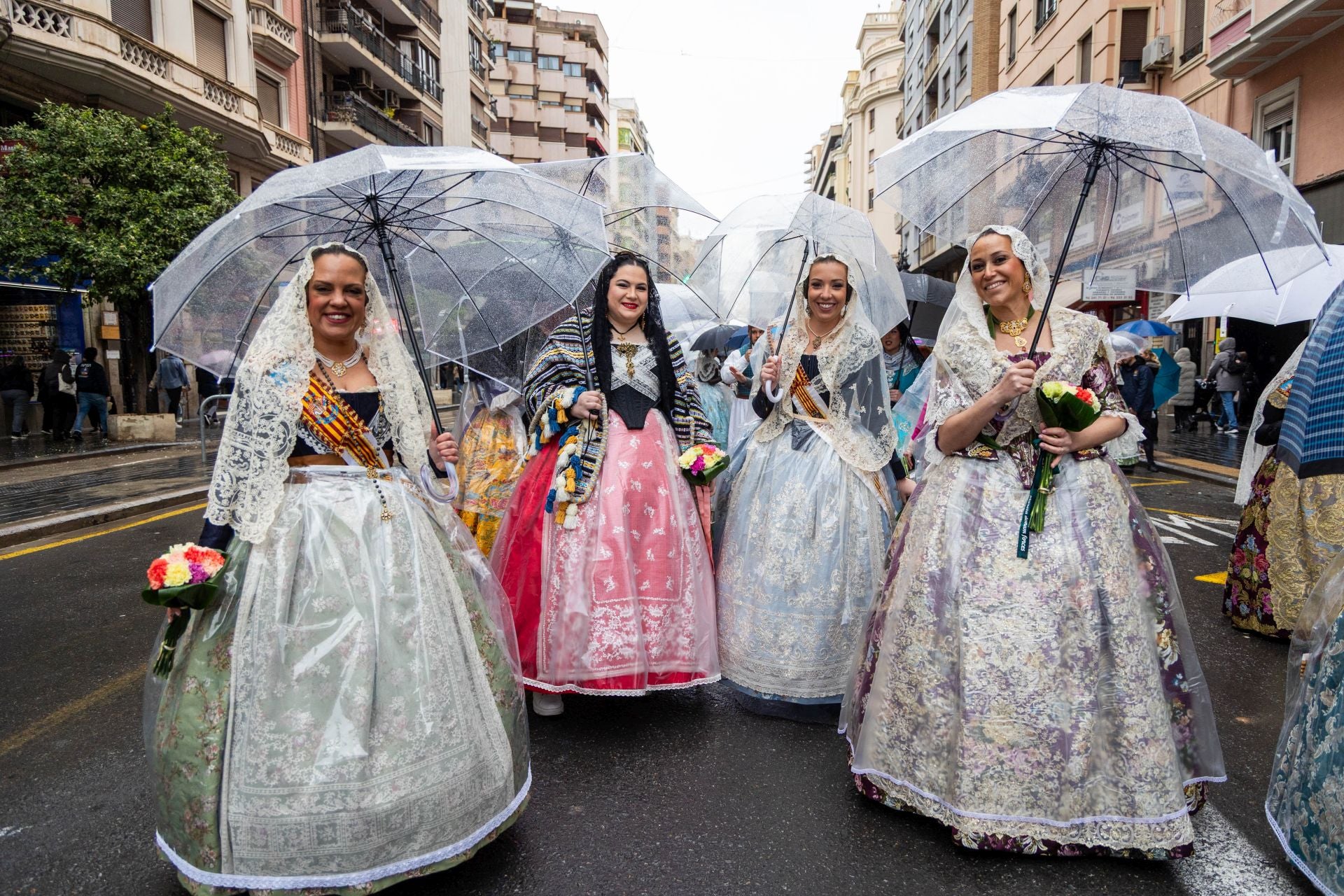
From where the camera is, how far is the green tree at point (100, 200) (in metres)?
13.5

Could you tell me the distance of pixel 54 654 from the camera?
480 centimetres

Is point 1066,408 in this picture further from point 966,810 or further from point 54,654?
point 54,654

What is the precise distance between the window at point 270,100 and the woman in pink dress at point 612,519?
23.4m

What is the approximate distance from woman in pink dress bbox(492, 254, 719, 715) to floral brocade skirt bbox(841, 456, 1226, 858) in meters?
1.08

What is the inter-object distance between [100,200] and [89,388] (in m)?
3.72

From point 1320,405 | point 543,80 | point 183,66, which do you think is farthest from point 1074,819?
point 543,80

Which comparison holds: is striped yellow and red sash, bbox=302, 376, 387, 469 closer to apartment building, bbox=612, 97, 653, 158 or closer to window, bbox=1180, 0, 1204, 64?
window, bbox=1180, 0, 1204, 64

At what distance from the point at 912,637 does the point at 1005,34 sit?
30.3 meters

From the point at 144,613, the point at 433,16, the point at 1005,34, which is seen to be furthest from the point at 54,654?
the point at 433,16

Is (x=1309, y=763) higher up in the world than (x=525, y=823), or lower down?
higher up

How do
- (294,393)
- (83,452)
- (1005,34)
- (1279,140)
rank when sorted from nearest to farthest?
1. (294,393)
2. (83,452)
3. (1279,140)
4. (1005,34)

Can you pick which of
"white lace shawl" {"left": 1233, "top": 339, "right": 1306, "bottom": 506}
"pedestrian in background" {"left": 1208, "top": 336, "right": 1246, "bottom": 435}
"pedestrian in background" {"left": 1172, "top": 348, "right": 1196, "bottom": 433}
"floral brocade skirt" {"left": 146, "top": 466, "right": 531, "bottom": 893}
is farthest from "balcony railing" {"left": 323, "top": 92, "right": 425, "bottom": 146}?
"floral brocade skirt" {"left": 146, "top": 466, "right": 531, "bottom": 893}

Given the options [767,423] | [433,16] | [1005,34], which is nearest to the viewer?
[767,423]

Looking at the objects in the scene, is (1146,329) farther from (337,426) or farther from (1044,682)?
(337,426)
